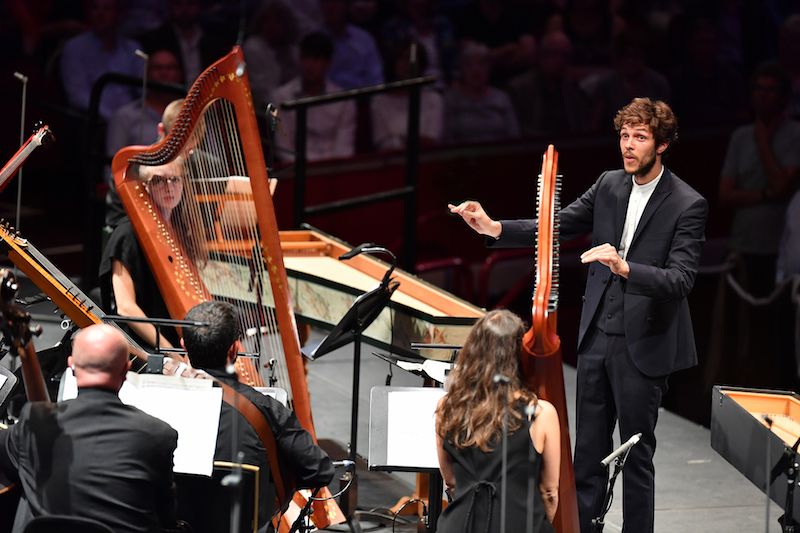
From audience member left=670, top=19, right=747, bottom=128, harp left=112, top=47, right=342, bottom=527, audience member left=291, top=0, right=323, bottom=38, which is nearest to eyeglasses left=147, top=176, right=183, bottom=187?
harp left=112, top=47, right=342, bottom=527

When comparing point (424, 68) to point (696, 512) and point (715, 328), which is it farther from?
point (696, 512)

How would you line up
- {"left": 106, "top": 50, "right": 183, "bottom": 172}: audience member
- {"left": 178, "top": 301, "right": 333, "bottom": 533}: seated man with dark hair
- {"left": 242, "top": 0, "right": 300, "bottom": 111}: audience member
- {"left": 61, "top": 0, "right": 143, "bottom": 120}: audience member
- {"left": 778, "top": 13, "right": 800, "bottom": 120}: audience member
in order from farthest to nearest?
{"left": 778, "top": 13, "right": 800, "bottom": 120}: audience member
{"left": 242, "top": 0, "right": 300, "bottom": 111}: audience member
{"left": 61, "top": 0, "right": 143, "bottom": 120}: audience member
{"left": 106, "top": 50, "right": 183, "bottom": 172}: audience member
{"left": 178, "top": 301, "right": 333, "bottom": 533}: seated man with dark hair

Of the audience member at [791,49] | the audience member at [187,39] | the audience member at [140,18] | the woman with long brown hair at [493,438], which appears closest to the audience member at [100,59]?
the audience member at [140,18]

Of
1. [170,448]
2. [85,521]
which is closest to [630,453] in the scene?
[170,448]

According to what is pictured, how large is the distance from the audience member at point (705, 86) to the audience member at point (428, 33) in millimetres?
2375

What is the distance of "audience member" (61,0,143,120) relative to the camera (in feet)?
22.8

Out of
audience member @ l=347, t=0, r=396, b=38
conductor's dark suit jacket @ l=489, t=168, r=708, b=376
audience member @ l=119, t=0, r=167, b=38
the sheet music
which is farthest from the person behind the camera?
audience member @ l=347, t=0, r=396, b=38

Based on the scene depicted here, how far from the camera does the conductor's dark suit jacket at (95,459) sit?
2414mm

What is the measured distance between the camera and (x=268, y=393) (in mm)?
3070

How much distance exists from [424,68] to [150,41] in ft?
7.80

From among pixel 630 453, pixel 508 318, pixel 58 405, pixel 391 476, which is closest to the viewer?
pixel 58 405

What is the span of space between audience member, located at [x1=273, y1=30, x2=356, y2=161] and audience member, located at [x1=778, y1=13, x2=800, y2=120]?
14.6 feet

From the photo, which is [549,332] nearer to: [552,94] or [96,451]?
[96,451]

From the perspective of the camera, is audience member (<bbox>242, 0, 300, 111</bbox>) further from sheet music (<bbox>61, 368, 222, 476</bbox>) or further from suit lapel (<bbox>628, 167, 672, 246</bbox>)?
sheet music (<bbox>61, 368, 222, 476</bbox>)
